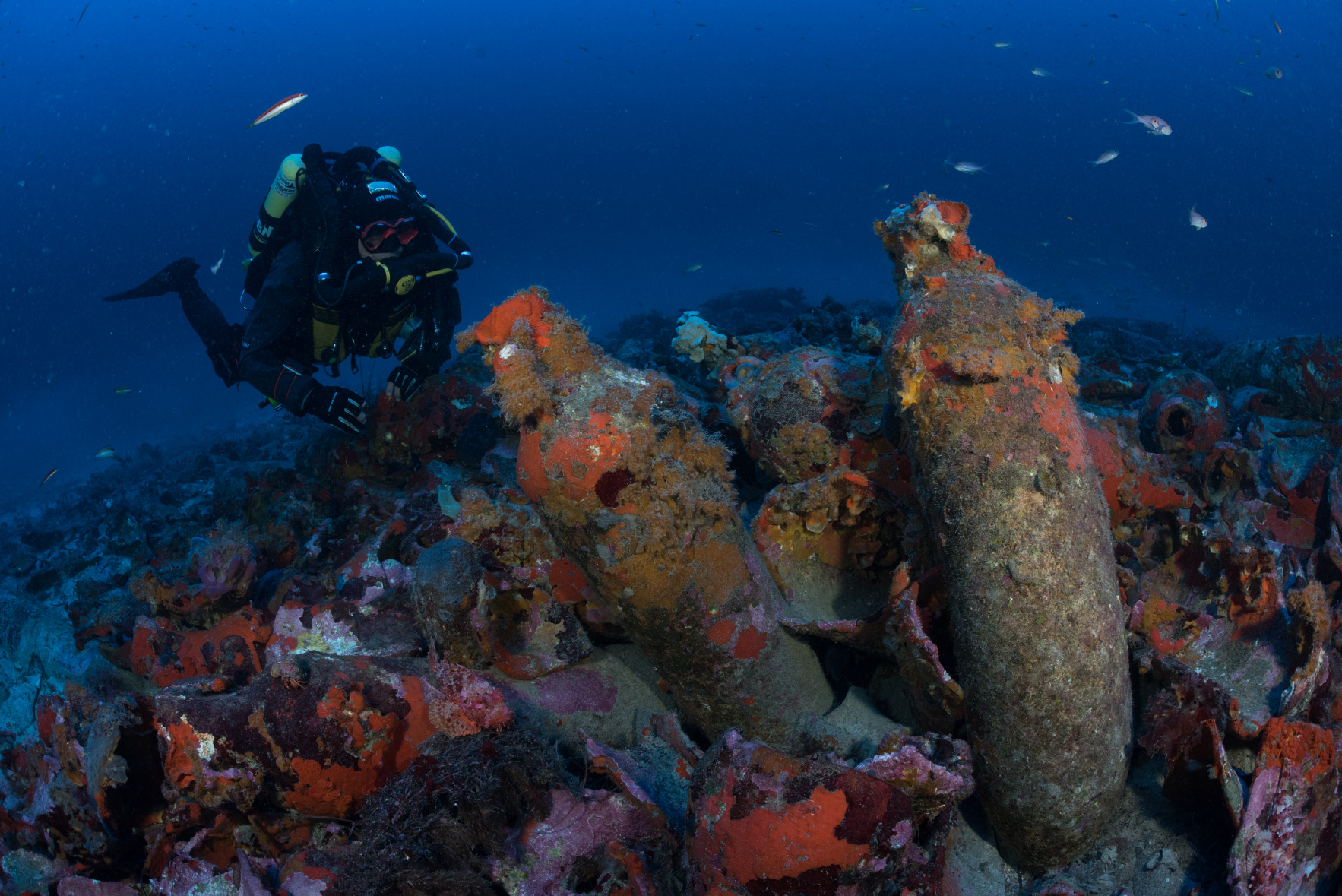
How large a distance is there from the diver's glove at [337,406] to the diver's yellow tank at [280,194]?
2386mm

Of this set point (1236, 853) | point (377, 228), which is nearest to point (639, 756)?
point (1236, 853)

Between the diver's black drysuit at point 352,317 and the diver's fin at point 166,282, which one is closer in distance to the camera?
the diver's black drysuit at point 352,317

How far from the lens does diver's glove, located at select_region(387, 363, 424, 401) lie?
6.25 m

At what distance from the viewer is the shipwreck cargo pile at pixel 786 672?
181cm

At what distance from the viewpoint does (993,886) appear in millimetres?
2029

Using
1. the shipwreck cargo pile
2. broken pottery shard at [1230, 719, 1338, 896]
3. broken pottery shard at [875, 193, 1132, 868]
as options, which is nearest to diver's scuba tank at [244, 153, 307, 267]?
the shipwreck cargo pile

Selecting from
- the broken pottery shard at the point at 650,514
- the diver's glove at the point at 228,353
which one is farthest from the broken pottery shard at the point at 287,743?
the diver's glove at the point at 228,353

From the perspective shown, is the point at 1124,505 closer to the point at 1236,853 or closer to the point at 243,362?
the point at 1236,853

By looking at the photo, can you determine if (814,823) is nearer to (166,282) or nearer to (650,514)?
(650,514)

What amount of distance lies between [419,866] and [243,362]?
252 inches

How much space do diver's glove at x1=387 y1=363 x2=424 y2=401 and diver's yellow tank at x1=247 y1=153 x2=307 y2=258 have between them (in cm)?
248

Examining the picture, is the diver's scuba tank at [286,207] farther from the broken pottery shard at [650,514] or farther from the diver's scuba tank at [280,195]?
the broken pottery shard at [650,514]

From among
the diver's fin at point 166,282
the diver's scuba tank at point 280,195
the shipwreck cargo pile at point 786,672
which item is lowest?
the shipwreck cargo pile at point 786,672

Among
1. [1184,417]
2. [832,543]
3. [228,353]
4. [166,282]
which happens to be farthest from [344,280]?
[1184,417]
